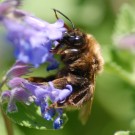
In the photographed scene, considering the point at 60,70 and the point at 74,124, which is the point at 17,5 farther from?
the point at 74,124

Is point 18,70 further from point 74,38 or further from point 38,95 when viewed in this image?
point 74,38

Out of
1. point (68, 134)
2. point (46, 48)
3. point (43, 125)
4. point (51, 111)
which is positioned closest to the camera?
point (46, 48)

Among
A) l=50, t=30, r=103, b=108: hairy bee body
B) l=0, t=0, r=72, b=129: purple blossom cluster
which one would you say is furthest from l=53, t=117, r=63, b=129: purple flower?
l=50, t=30, r=103, b=108: hairy bee body

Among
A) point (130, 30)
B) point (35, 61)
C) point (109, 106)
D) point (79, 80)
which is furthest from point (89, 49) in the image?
point (109, 106)

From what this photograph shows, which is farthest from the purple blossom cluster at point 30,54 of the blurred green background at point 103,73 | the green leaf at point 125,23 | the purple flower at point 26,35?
the green leaf at point 125,23

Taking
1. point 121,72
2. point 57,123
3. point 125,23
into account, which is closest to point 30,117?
point 57,123
